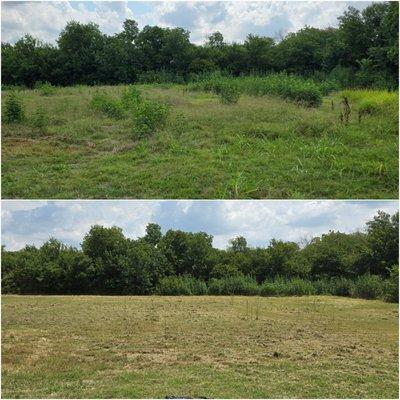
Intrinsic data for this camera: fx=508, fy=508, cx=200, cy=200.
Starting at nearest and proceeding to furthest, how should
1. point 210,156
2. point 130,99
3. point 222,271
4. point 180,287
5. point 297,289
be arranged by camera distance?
point 210,156 < point 130,99 < point 297,289 < point 180,287 < point 222,271

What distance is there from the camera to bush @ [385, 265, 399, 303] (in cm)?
1872

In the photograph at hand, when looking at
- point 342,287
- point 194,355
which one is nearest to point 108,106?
point 194,355

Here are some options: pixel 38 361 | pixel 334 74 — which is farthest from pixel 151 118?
pixel 334 74

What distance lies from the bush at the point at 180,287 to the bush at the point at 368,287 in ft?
22.0

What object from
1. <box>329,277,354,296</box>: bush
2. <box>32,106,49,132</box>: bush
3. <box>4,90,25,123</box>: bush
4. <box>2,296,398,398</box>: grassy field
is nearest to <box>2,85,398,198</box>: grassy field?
<box>32,106,49,132</box>: bush

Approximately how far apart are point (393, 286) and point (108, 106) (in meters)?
12.3

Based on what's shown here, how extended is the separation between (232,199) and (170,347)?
3.10m

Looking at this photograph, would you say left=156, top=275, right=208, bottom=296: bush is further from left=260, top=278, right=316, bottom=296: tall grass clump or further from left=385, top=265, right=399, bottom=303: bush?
left=385, top=265, right=399, bottom=303: bush

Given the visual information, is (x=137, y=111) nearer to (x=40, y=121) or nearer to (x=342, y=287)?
(x=40, y=121)

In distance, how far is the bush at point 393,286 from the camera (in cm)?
1872

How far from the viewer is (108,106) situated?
14.0 meters

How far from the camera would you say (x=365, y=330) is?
11.6 metres

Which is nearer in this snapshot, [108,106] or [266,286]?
[108,106]

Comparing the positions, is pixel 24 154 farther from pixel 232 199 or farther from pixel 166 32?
pixel 166 32
